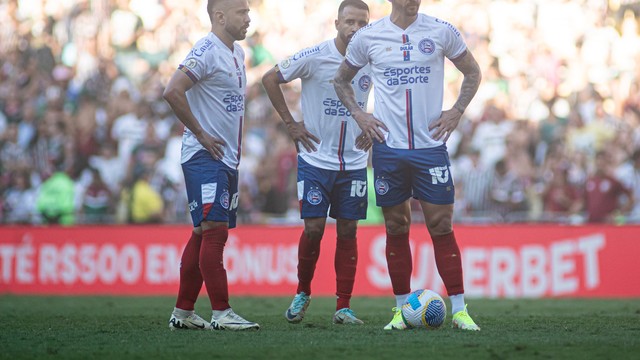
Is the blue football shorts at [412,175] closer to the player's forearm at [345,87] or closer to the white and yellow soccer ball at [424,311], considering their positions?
the player's forearm at [345,87]

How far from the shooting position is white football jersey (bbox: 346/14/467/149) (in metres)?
9.15

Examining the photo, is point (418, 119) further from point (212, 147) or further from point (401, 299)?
point (212, 147)

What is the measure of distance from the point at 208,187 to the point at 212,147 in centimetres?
36

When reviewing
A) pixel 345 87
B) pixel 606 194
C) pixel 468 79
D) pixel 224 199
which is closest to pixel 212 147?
Answer: pixel 224 199

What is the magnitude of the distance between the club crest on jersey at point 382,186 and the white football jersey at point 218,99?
133 centimetres

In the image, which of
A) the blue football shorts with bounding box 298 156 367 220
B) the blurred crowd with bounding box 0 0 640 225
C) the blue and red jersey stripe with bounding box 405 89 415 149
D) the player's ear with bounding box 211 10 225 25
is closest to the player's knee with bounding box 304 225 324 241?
the blue football shorts with bounding box 298 156 367 220

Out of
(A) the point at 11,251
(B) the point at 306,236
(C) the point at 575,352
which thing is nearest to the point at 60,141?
(A) the point at 11,251

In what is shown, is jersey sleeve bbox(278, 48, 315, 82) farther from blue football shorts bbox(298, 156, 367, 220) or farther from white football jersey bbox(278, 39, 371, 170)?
blue football shorts bbox(298, 156, 367, 220)

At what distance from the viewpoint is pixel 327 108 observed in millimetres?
10531

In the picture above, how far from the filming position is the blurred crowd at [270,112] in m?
18.3

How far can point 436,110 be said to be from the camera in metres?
9.23

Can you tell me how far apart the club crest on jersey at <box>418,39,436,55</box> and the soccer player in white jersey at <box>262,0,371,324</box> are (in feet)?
4.37

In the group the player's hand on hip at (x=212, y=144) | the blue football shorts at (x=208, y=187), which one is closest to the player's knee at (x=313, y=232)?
the blue football shorts at (x=208, y=187)

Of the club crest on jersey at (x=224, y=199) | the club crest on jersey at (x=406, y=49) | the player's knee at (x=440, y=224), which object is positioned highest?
the club crest on jersey at (x=406, y=49)
